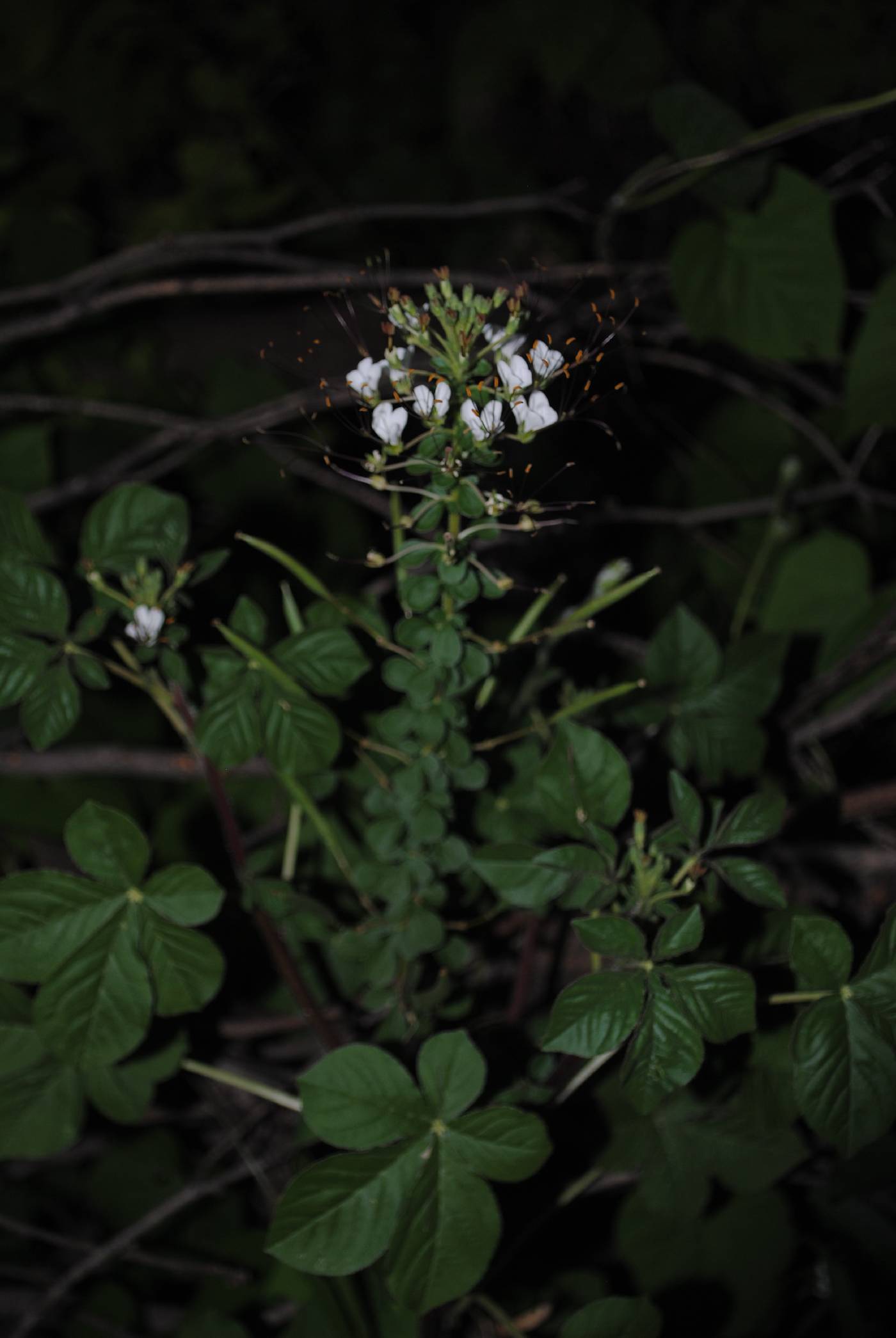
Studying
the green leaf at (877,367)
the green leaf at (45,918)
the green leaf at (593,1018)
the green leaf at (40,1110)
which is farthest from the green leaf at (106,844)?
the green leaf at (877,367)

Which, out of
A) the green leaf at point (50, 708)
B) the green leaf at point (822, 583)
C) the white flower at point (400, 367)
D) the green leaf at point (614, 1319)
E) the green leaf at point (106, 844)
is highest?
the white flower at point (400, 367)

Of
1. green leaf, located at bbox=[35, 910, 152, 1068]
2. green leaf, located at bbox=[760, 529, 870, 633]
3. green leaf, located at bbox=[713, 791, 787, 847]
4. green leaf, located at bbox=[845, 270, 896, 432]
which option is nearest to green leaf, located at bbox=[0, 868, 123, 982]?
green leaf, located at bbox=[35, 910, 152, 1068]

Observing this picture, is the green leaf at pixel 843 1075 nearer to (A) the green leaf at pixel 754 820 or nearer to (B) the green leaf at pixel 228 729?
(A) the green leaf at pixel 754 820

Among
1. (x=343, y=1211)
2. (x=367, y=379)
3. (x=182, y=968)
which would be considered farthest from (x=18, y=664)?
(x=343, y=1211)

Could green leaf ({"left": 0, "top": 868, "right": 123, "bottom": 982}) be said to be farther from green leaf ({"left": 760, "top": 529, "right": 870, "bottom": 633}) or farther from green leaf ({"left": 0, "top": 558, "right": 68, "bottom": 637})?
green leaf ({"left": 760, "top": 529, "right": 870, "bottom": 633})

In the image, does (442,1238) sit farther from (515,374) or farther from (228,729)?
(515,374)

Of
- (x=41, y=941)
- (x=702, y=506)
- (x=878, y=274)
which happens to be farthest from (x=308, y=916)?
(x=878, y=274)
